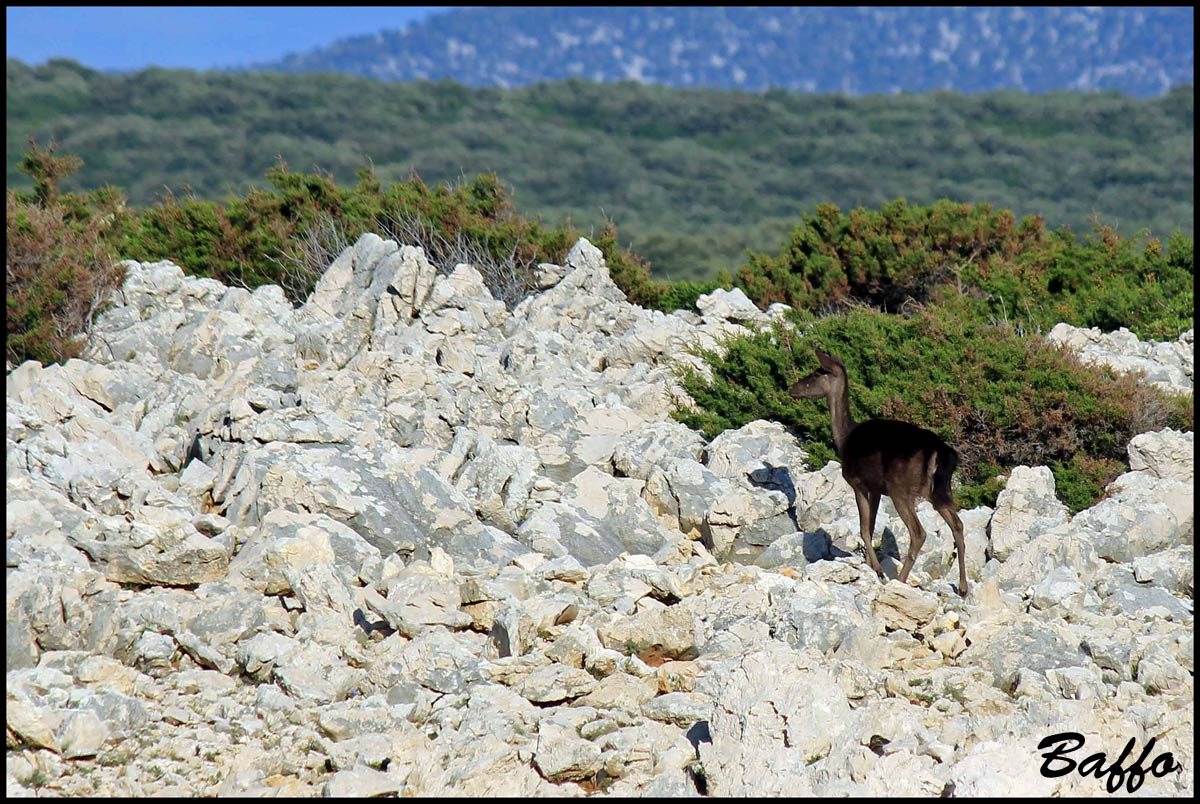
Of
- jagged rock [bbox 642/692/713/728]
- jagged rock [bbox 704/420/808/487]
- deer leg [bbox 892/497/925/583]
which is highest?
jagged rock [bbox 704/420/808/487]

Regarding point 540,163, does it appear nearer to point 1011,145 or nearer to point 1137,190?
point 1011,145

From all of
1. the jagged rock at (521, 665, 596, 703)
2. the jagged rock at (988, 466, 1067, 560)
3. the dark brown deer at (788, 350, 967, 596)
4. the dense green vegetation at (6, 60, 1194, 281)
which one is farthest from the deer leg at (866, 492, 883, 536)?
the dense green vegetation at (6, 60, 1194, 281)

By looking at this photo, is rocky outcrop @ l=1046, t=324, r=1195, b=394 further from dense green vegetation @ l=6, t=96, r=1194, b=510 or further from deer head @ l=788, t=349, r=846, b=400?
deer head @ l=788, t=349, r=846, b=400

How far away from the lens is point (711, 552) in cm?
1013

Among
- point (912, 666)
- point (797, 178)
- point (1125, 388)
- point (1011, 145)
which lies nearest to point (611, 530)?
point (912, 666)

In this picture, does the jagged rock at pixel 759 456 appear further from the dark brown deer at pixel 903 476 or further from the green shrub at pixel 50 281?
the green shrub at pixel 50 281

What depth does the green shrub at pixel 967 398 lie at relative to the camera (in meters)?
11.6

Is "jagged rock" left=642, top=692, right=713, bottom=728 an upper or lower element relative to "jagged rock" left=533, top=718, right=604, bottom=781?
upper

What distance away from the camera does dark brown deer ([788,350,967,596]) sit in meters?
9.12

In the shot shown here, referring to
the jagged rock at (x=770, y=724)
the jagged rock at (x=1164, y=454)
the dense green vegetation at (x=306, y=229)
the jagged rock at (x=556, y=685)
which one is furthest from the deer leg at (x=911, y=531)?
the dense green vegetation at (x=306, y=229)

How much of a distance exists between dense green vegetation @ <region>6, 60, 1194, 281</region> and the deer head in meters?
46.4

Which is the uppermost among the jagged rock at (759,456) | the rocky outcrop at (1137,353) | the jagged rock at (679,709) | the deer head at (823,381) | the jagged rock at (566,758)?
the rocky outcrop at (1137,353)

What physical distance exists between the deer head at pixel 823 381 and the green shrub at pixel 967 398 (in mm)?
1249

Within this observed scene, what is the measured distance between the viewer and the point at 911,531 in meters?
9.17
